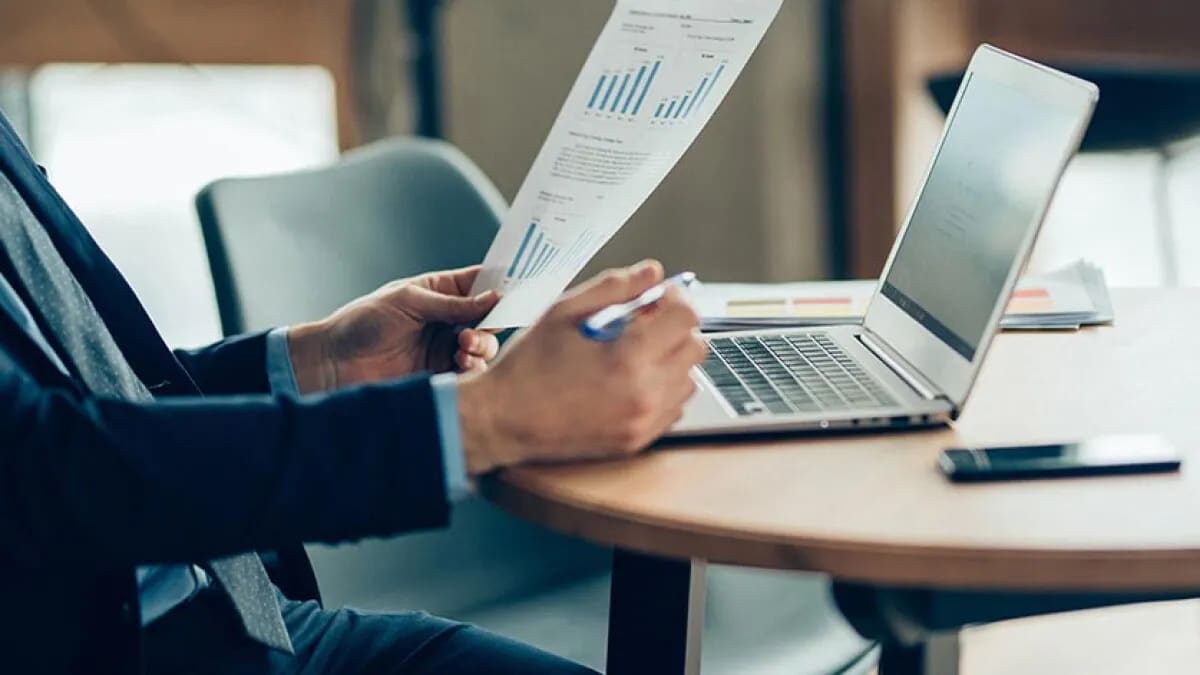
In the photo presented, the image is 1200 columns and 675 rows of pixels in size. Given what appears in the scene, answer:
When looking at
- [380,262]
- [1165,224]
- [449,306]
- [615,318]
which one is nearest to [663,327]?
[615,318]

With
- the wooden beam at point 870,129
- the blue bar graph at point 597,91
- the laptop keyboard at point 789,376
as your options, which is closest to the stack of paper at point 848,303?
the laptop keyboard at point 789,376

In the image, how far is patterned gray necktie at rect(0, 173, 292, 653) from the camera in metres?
0.91

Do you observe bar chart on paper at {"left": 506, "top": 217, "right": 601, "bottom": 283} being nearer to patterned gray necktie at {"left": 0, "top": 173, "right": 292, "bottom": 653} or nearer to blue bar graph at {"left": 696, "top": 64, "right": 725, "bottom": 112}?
blue bar graph at {"left": 696, "top": 64, "right": 725, "bottom": 112}

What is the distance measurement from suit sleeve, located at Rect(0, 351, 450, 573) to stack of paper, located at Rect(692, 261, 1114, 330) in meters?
0.50

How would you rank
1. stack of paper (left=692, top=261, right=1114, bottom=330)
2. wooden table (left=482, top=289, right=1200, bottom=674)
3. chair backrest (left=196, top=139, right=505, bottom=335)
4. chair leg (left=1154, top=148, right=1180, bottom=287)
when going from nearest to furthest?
wooden table (left=482, top=289, right=1200, bottom=674) < stack of paper (left=692, top=261, right=1114, bottom=330) < chair backrest (left=196, top=139, right=505, bottom=335) < chair leg (left=1154, top=148, right=1180, bottom=287)

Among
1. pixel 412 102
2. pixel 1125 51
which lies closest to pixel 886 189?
pixel 1125 51

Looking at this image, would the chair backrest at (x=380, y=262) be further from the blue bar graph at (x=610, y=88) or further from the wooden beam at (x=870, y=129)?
the wooden beam at (x=870, y=129)

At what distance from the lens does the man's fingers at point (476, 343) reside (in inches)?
44.0

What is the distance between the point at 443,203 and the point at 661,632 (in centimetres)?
70

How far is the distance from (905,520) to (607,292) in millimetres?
221

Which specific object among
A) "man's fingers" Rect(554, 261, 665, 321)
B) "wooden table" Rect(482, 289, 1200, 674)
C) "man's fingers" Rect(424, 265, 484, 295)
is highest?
"man's fingers" Rect(554, 261, 665, 321)

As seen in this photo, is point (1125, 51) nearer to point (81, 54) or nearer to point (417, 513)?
point (81, 54)

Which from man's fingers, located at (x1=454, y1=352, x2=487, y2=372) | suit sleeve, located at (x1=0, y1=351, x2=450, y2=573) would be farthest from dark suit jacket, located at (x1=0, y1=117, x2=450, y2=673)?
man's fingers, located at (x1=454, y1=352, x2=487, y2=372)

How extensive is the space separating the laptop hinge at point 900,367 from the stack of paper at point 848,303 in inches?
4.5
